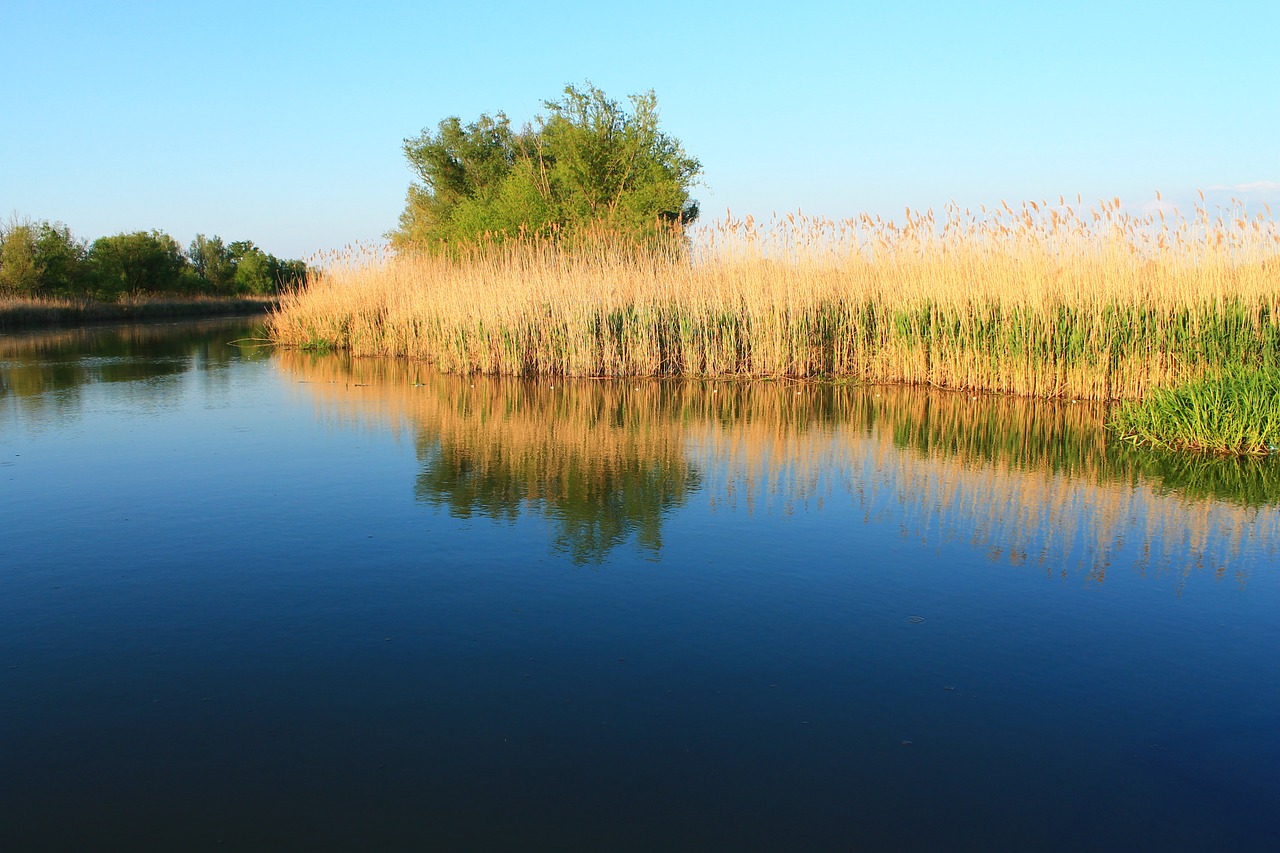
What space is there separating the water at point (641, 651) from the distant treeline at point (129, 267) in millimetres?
19527

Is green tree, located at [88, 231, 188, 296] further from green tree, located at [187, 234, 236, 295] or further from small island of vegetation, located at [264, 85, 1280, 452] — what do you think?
small island of vegetation, located at [264, 85, 1280, 452]

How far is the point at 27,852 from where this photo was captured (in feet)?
9.37

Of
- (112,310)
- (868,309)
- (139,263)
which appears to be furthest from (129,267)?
(868,309)

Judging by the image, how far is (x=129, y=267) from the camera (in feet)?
151

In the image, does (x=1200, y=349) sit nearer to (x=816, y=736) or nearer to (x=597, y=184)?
(x=816, y=736)

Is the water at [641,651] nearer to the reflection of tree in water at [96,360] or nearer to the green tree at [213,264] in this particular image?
the reflection of tree in water at [96,360]

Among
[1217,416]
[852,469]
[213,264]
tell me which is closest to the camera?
[852,469]

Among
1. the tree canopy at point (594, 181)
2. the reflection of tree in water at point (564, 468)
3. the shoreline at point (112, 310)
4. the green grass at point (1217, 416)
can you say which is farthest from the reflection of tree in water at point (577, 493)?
the shoreline at point (112, 310)

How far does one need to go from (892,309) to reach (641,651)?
10312mm

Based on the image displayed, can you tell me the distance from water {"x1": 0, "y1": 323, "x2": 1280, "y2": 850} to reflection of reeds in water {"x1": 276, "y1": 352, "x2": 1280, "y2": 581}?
0.06 m

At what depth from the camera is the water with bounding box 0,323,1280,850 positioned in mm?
3053

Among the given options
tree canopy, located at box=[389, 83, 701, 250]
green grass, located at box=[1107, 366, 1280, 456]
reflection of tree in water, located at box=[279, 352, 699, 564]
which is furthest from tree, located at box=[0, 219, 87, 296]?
green grass, located at box=[1107, 366, 1280, 456]

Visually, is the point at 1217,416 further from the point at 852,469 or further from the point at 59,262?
the point at 59,262

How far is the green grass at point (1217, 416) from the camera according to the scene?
830cm
